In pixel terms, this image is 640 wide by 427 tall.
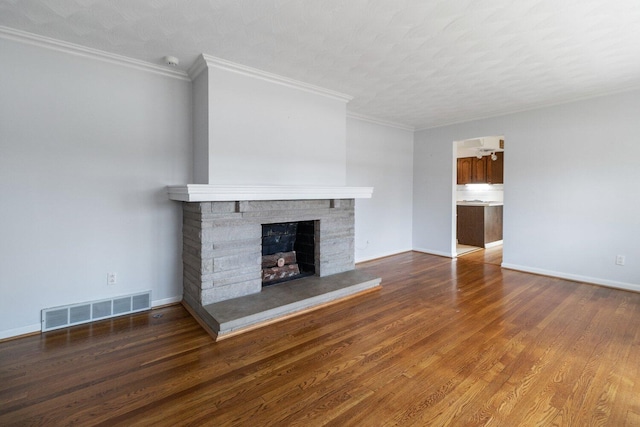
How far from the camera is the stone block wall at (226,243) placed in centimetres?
280

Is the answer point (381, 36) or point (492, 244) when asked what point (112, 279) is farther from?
point (492, 244)

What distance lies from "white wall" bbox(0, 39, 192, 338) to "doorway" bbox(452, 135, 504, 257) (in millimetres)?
4726

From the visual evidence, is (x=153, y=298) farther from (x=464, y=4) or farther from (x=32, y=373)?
(x=464, y=4)

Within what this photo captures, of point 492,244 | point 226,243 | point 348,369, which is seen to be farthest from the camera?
point 492,244

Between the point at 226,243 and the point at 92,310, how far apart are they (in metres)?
1.35

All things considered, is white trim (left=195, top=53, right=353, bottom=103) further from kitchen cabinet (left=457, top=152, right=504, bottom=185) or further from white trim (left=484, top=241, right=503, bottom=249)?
kitchen cabinet (left=457, top=152, right=504, bottom=185)

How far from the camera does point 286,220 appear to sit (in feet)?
11.0

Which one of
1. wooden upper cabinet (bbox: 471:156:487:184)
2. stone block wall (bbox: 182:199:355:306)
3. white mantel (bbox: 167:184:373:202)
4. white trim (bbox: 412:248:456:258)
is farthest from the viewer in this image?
wooden upper cabinet (bbox: 471:156:487:184)

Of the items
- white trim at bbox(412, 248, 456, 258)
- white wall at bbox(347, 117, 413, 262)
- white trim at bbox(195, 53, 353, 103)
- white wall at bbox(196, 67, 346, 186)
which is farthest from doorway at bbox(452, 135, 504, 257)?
white trim at bbox(195, 53, 353, 103)

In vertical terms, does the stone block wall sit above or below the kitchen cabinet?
below

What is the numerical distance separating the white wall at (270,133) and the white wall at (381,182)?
99 cm

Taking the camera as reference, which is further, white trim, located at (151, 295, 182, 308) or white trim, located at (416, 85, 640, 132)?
white trim, located at (416, 85, 640, 132)

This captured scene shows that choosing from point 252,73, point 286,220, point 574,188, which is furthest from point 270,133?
point 574,188

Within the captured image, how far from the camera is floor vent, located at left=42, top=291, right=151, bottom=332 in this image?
2574 millimetres
